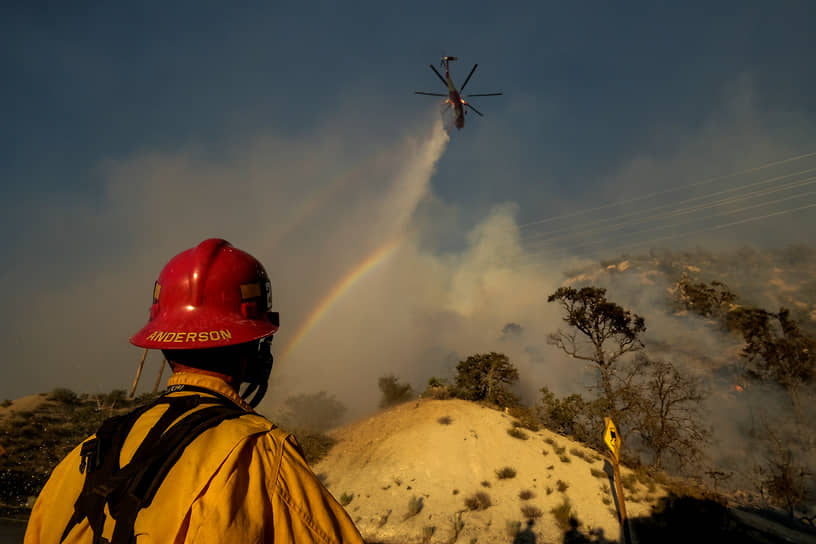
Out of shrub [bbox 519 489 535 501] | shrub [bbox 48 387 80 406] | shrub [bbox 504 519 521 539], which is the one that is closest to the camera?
shrub [bbox 504 519 521 539]

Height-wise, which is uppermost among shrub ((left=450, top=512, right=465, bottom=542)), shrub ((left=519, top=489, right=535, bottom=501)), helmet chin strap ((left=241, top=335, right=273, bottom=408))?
helmet chin strap ((left=241, top=335, right=273, bottom=408))

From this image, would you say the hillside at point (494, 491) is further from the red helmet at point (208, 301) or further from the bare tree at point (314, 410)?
the red helmet at point (208, 301)

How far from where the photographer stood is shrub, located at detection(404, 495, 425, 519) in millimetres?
12784

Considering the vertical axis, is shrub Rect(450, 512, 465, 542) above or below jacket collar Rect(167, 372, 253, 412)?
below

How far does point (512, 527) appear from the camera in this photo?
39.5ft

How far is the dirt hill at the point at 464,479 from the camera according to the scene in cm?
1230

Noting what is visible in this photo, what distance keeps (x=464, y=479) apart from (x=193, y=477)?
16.2 meters

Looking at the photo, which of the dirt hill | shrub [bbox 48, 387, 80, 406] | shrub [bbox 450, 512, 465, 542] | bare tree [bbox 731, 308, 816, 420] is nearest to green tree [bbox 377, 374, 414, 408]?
the dirt hill

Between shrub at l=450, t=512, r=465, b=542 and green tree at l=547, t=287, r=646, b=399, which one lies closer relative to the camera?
shrub at l=450, t=512, r=465, b=542

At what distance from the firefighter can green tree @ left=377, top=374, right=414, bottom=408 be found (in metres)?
27.8

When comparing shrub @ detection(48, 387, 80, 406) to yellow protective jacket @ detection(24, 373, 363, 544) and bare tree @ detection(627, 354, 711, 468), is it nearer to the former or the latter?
yellow protective jacket @ detection(24, 373, 363, 544)

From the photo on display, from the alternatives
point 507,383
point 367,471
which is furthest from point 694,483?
point 367,471

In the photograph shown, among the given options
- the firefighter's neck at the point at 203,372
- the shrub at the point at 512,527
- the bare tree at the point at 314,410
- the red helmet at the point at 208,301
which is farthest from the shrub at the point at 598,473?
the firefighter's neck at the point at 203,372

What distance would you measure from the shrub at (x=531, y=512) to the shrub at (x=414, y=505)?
12.0ft
